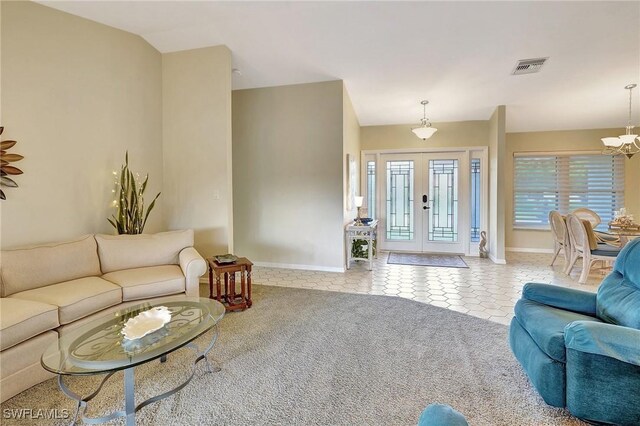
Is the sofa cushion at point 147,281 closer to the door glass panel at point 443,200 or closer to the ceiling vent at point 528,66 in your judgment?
the ceiling vent at point 528,66

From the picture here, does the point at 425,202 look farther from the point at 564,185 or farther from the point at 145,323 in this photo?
the point at 145,323

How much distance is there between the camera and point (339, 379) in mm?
1931

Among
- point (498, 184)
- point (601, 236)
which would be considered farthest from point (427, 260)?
point (601, 236)

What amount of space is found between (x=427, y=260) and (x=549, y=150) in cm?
369

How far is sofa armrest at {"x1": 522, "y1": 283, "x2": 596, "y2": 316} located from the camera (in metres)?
1.95

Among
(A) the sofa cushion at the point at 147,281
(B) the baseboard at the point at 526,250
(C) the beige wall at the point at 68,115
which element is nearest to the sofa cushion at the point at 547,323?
(A) the sofa cushion at the point at 147,281


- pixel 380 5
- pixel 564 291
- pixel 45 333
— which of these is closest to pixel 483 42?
pixel 380 5

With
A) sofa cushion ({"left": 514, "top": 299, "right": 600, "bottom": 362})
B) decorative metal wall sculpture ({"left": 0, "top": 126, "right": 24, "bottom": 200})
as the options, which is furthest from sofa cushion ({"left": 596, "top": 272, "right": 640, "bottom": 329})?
decorative metal wall sculpture ({"left": 0, "top": 126, "right": 24, "bottom": 200})

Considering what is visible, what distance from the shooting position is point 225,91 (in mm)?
3803

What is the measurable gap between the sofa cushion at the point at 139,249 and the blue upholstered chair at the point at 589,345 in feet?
10.6

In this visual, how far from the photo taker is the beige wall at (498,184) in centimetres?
522

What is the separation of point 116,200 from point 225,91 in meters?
1.91

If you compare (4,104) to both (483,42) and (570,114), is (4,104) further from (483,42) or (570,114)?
(570,114)

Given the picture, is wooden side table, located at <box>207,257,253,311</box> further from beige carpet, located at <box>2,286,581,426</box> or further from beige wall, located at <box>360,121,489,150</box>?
beige wall, located at <box>360,121,489,150</box>
